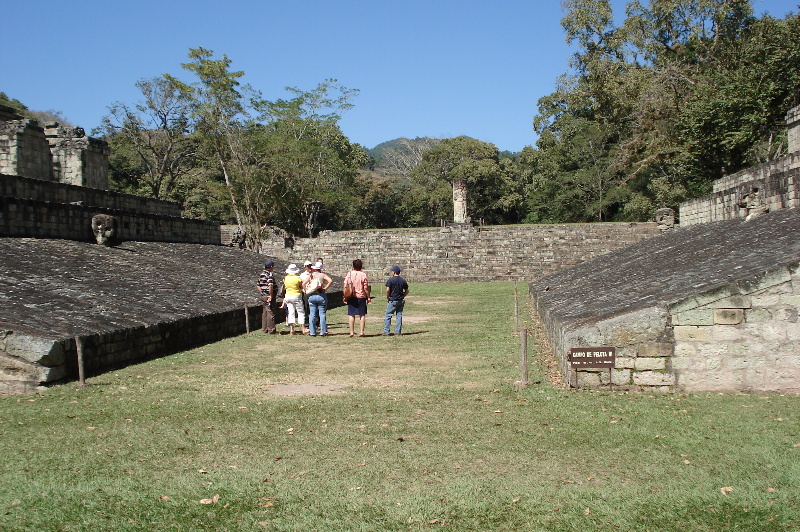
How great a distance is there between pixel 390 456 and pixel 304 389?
294 centimetres

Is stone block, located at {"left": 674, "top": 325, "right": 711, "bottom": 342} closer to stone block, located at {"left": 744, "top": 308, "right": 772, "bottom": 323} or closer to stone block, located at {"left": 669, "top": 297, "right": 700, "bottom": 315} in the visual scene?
stone block, located at {"left": 669, "top": 297, "right": 700, "bottom": 315}

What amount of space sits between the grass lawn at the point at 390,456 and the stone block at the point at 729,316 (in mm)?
758

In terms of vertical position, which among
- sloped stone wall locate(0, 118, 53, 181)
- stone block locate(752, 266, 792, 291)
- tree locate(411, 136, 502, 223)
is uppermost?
tree locate(411, 136, 502, 223)

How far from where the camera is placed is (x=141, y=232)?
65.9ft

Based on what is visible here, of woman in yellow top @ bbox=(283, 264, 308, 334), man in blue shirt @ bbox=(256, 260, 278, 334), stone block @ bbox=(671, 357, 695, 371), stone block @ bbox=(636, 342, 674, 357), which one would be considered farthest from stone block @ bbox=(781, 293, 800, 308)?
man in blue shirt @ bbox=(256, 260, 278, 334)

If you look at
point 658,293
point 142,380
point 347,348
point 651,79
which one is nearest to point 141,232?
point 347,348

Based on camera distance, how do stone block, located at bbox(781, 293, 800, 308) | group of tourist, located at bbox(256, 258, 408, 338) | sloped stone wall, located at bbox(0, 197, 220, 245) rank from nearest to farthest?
1. stone block, located at bbox(781, 293, 800, 308)
2. group of tourist, located at bbox(256, 258, 408, 338)
3. sloped stone wall, located at bbox(0, 197, 220, 245)

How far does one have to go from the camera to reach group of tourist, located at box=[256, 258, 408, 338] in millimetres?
13211

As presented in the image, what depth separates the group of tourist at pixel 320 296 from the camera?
1321cm

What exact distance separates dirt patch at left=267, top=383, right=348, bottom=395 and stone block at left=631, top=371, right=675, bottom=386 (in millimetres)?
3296

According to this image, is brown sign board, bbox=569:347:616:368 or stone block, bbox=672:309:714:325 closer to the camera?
stone block, bbox=672:309:714:325

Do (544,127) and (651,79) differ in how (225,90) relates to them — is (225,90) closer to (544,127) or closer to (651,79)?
(651,79)

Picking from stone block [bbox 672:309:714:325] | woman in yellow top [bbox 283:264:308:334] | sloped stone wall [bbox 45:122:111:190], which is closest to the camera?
stone block [bbox 672:309:714:325]

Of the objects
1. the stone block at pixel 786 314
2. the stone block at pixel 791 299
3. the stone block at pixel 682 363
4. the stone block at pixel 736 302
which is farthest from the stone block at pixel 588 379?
the stone block at pixel 791 299
